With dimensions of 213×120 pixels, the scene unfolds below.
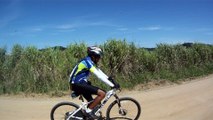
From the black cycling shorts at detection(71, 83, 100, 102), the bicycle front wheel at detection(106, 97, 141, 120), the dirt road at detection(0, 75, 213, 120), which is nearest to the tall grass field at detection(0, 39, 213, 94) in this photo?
the dirt road at detection(0, 75, 213, 120)

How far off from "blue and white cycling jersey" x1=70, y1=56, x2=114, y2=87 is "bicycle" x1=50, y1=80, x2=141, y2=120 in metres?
0.42

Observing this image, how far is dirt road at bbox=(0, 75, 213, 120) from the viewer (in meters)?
9.54

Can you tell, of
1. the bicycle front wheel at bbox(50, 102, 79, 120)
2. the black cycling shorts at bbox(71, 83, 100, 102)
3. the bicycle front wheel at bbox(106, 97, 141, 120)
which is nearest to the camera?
the black cycling shorts at bbox(71, 83, 100, 102)

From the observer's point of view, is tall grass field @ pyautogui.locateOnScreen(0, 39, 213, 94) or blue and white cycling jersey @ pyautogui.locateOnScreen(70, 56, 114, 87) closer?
blue and white cycling jersey @ pyautogui.locateOnScreen(70, 56, 114, 87)

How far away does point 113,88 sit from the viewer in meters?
7.94

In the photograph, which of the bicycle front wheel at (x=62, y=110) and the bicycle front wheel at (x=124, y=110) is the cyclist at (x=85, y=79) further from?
the bicycle front wheel at (x=124, y=110)

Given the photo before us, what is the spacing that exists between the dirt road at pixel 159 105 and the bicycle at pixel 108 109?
2.61 ft

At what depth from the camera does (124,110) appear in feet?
27.3

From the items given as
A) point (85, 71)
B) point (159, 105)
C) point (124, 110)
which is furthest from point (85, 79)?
point (159, 105)

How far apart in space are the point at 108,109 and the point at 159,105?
10.3 ft

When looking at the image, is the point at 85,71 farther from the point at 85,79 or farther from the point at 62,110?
the point at 62,110

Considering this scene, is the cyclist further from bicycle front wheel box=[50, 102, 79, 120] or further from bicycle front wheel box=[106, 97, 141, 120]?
bicycle front wheel box=[106, 97, 141, 120]

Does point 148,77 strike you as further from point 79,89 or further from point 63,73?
point 79,89

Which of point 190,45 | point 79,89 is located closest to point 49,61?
point 79,89
